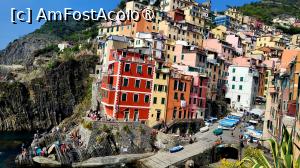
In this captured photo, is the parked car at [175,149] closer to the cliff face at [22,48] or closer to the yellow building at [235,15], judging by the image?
the cliff face at [22,48]

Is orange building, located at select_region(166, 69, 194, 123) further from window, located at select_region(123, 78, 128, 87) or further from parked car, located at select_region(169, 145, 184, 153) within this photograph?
parked car, located at select_region(169, 145, 184, 153)

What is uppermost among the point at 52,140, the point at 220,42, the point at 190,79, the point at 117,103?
the point at 220,42

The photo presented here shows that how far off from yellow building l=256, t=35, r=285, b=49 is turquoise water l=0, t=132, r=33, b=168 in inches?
3282

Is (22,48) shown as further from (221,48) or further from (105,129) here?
(105,129)

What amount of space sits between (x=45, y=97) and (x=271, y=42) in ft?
250

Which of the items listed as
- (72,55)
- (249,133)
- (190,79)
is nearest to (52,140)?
(190,79)

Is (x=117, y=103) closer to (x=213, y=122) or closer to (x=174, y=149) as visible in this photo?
(x=174, y=149)

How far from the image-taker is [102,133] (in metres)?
53.8

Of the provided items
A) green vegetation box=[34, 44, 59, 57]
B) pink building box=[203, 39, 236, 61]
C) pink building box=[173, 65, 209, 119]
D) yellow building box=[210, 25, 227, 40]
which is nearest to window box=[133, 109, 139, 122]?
pink building box=[173, 65, 209, 119]

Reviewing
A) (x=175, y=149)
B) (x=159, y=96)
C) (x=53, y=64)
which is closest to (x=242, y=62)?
(x=159, y=96)

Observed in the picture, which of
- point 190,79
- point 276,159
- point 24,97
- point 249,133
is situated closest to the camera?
point 276,159

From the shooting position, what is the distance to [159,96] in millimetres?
64312

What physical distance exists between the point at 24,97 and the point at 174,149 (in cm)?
5407

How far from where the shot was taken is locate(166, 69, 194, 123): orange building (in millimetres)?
65375
